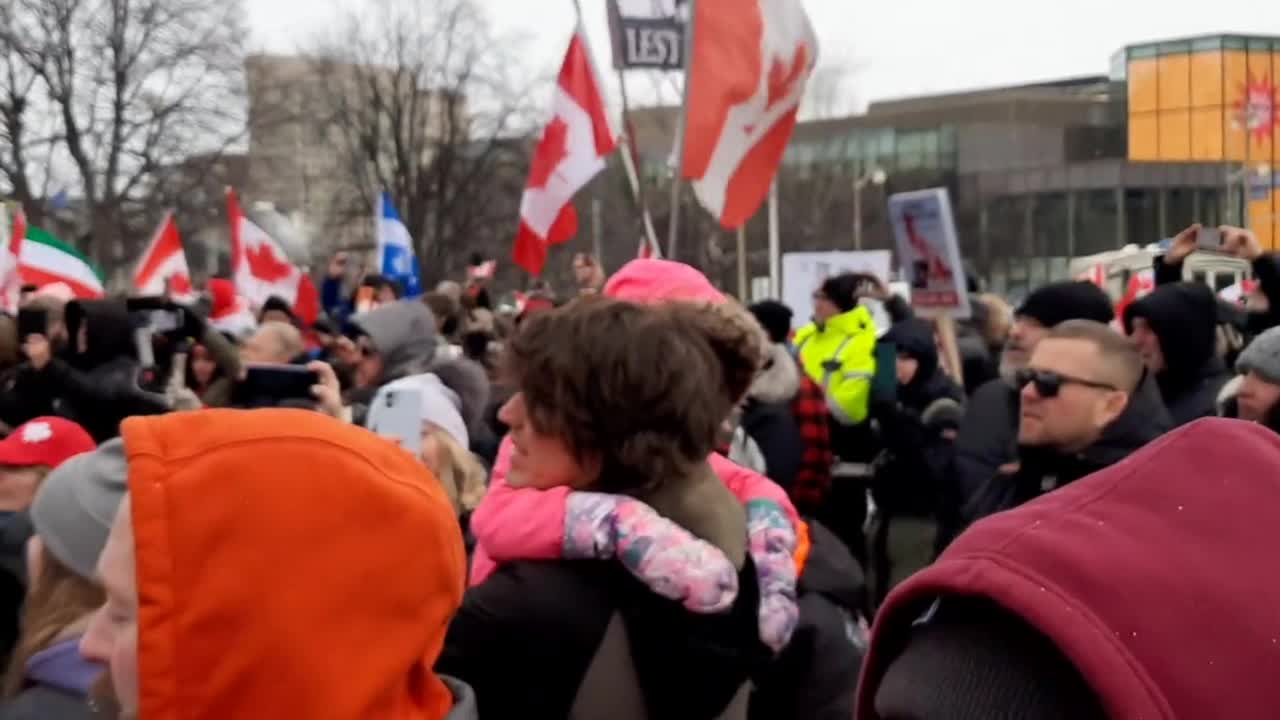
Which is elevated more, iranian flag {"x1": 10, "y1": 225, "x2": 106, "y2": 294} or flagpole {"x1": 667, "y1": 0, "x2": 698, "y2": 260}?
flagpole {"x1": 667, "y1": 0, "x2": 698, "y2": 260}

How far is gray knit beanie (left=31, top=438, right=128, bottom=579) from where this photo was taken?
2.19m

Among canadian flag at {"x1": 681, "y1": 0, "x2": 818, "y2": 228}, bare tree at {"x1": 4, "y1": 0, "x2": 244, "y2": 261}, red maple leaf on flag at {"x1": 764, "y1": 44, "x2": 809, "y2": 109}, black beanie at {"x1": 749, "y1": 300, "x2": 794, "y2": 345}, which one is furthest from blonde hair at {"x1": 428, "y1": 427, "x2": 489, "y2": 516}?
bare tree at {"x1": 4, "y1": 0, "x2": 244, "y2": 261}

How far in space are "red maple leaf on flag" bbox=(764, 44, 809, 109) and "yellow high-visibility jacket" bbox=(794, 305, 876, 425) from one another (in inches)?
69.3

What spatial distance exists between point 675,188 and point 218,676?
14.7 ft

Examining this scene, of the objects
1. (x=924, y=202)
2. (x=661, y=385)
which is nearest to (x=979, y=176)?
(x=924, y=202)

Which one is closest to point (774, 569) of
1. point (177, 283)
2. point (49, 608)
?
point (49, 608)

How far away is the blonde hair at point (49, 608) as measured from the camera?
7.42ft

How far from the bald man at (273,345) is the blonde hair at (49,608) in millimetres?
2996

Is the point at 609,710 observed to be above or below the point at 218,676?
below

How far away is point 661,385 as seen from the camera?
2326mm

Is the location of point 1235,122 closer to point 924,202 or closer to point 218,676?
point 924,202

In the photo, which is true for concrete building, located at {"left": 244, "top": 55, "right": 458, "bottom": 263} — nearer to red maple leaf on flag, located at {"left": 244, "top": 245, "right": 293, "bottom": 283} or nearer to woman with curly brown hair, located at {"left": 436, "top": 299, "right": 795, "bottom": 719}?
red maple leaf on flag, located at {"left": 244, "top": 245, "right": 293, "bottom": 283}

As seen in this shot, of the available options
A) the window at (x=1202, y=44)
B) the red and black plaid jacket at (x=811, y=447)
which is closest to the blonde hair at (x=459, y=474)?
the red and black plaid jacket at (x=811, y=447)

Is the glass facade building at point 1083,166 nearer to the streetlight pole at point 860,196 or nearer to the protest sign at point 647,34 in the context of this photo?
the streetlight pole at point 860,196
